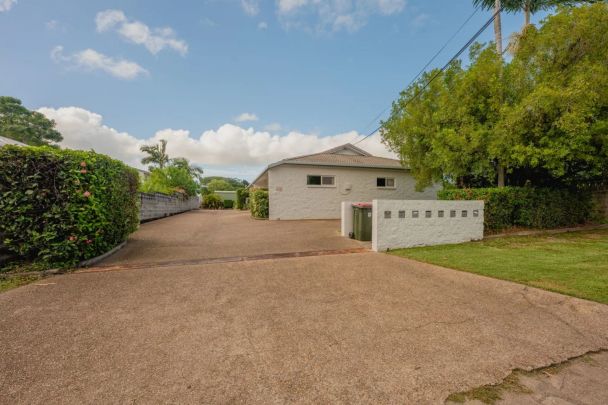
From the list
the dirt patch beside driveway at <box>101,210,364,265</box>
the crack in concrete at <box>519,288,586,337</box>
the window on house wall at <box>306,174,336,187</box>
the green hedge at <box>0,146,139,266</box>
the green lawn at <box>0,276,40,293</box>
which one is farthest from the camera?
the window on house wall at <box>306,174,336,187</box>

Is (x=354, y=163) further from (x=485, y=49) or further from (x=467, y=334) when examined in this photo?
(x=467, y=334)

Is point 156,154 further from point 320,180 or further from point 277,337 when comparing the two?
point 277,337

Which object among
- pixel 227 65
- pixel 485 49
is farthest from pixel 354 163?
pixel 227 65

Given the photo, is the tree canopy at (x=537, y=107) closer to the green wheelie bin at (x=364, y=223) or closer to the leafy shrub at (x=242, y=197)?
the green wheelie bin at (x=364, y=223)

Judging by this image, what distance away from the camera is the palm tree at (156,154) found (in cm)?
3206

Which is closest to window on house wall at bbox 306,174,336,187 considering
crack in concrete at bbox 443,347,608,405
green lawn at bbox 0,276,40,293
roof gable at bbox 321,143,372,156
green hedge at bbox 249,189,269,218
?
green hedge at bbox 249,189,269,218

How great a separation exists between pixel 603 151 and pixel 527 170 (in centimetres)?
239

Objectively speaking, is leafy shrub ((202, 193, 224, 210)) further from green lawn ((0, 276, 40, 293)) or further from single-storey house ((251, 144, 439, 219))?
green lawn ((0, 276, 40, 293))

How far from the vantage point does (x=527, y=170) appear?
10.1 metres

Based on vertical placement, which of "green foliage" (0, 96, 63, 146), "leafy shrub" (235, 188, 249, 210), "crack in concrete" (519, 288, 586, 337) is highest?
"green foliage" (0, 96, 63, 146)

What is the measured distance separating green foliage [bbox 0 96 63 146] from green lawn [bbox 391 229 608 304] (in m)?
42.8

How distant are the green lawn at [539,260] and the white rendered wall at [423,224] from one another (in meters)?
0.30

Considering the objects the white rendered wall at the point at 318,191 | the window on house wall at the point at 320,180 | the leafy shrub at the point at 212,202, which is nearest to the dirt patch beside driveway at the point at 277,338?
the white rendered wall at the point at 318,191

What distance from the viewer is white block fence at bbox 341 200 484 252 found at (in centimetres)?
659
